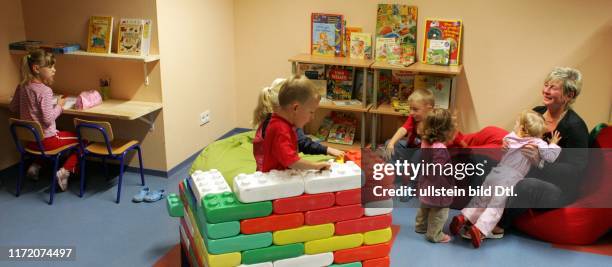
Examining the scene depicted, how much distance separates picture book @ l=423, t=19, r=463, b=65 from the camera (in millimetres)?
4730

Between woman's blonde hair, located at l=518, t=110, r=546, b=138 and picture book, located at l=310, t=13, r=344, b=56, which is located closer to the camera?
woman's blonde hair, located at l=518, t=110, r=546, b=138

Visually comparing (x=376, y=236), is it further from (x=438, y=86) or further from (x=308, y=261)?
(x=438, y=86)

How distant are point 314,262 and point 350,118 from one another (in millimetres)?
2818

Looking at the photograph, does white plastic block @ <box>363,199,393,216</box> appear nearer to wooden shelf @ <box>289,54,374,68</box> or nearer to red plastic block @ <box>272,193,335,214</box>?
red plastic block @ <box>272,193,335,214</box>

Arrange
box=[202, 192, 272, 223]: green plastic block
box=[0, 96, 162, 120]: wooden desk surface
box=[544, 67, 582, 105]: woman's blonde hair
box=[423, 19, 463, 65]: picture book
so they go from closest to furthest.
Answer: box=[202, 192, 272, 223]: green plastic block
box=[544, 67, 582, 105]: woman's blonde hair
box=[0, 96, 162, 120]: wooden desk surface
box=[423, 19, 463, 65]: picture book

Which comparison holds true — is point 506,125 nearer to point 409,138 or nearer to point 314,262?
point 409,138

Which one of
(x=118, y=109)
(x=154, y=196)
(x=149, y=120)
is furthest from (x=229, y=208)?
(x=149, y=120)

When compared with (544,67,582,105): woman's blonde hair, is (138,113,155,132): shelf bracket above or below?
below

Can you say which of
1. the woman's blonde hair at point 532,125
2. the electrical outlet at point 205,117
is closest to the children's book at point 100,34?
the electrical outlet at point 205,117

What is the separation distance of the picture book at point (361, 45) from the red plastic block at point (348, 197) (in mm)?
2656

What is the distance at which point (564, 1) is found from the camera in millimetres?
4465

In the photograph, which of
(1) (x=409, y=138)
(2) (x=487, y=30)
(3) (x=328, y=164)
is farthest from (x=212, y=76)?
(3) (x=328, y=164)

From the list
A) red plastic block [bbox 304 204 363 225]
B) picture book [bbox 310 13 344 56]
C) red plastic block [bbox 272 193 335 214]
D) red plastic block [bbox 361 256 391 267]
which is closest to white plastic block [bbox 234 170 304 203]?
red plastic block [bbox 272 193 335 214]

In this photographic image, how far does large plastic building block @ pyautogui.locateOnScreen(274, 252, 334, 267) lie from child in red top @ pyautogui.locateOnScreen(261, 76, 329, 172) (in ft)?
1.41
